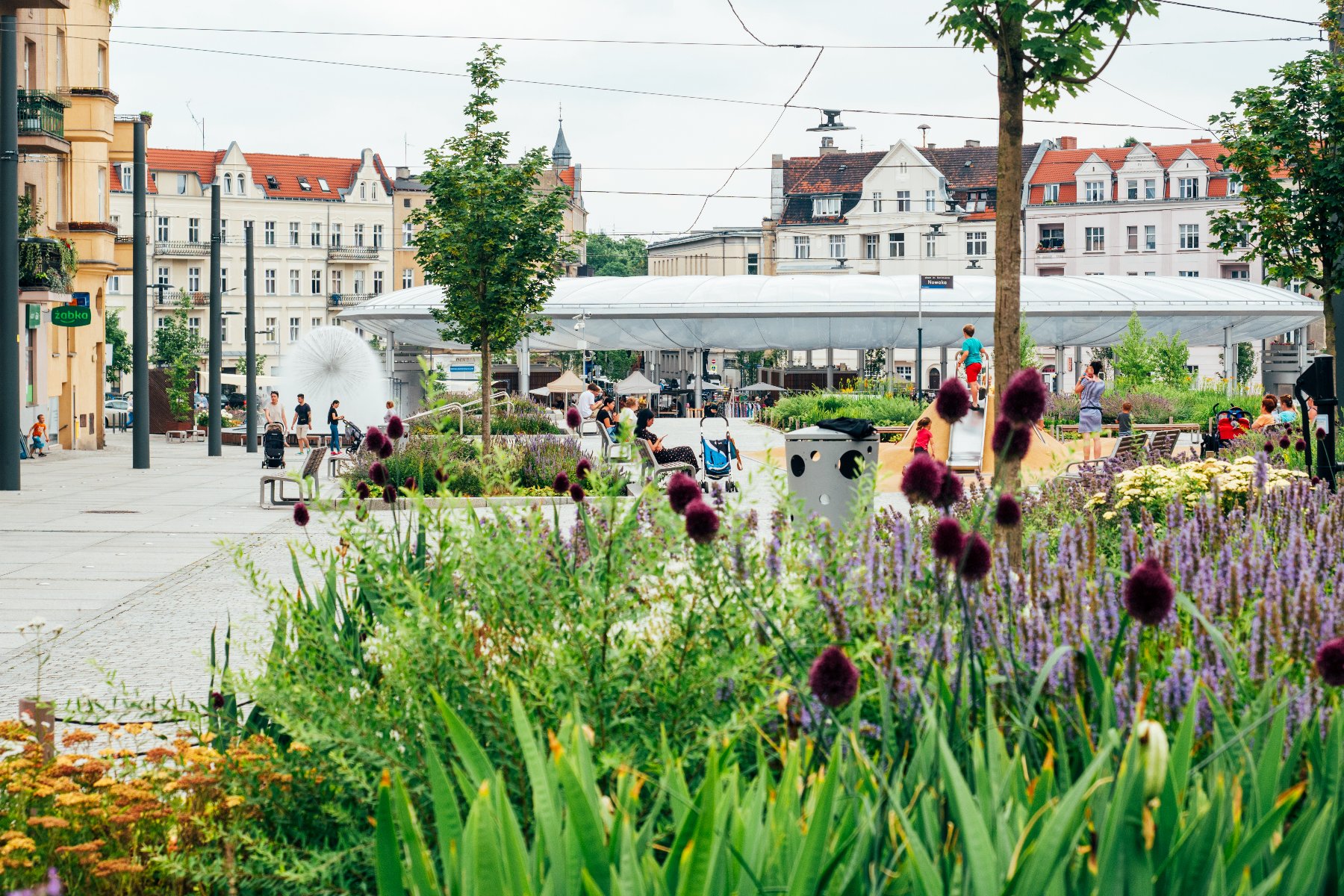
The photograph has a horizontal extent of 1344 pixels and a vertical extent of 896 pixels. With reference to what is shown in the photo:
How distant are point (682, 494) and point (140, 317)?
26632 mm

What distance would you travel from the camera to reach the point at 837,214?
94688 mm

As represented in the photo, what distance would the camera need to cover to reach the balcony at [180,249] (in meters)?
92.6

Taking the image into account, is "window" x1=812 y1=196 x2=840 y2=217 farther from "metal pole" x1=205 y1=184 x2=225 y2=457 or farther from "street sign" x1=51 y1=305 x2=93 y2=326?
"street sign" x1=51 y1=305 x2=93 y2=326

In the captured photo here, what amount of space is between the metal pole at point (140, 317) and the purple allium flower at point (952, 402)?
86.0ft

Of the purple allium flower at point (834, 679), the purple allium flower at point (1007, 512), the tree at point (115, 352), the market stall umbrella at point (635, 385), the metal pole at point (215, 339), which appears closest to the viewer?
the purple allium flower at point (834, 679)

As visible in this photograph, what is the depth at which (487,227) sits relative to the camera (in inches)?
833

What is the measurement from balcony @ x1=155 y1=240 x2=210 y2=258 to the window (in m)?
37.5

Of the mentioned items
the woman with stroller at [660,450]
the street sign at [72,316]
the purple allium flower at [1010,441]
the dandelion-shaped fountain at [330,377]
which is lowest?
the woman with stroller at [660,450]

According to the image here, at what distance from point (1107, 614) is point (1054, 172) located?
298ft

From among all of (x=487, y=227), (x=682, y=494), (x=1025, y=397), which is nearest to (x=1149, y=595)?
(x=1025, y=397)

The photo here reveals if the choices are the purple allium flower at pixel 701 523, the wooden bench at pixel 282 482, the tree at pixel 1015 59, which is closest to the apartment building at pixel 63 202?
the wooden bench at pixel 282 482

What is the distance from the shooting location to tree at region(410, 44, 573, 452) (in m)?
21.1

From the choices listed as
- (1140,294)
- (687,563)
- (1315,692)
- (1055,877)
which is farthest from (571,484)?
(1140,294)

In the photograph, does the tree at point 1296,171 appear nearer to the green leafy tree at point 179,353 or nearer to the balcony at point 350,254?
the green leafy tree at point 179,353
